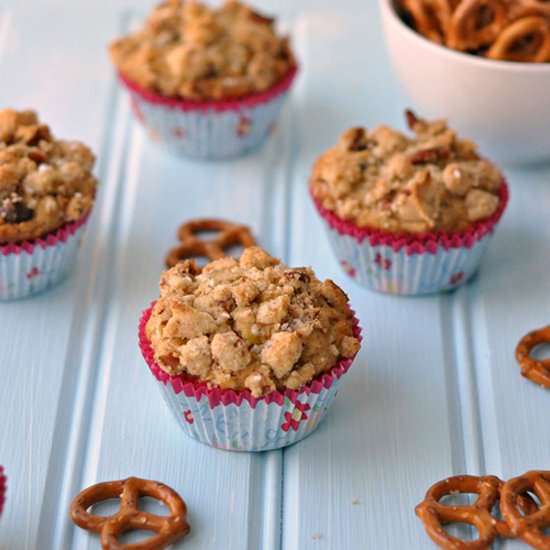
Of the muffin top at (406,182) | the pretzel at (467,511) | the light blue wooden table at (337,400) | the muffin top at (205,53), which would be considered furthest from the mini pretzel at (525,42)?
the pretzel at (467,511)

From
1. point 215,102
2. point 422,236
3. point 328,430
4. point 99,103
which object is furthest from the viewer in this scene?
point 99,103

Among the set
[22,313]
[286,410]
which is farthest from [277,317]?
[22,313]

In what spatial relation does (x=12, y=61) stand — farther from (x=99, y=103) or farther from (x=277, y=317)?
(x=277, y=317)

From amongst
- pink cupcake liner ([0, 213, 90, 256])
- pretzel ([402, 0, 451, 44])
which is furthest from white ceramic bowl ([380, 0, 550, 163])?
pink cupcake liner ([0, 213, 90, 256])

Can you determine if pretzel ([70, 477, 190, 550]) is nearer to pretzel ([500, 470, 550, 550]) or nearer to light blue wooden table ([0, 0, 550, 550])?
light blue wooden table ([0, 0, 550, 550])

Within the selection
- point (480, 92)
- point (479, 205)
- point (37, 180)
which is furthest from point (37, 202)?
point (480, 92)
